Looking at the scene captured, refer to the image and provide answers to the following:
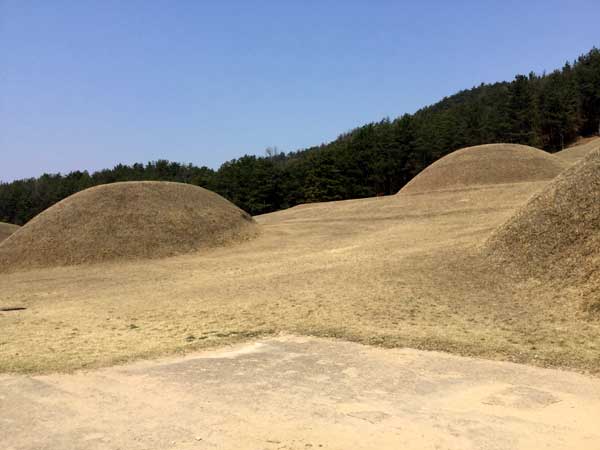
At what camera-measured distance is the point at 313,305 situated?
12.5 metres

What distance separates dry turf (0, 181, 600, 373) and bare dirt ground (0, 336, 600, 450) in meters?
0.96

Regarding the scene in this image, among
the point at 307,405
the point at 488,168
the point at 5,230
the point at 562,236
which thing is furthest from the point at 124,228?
the point at 488,168

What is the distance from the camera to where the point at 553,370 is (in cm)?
770

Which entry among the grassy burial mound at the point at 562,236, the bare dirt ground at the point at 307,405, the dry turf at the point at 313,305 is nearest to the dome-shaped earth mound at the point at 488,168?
the dry turf at the point at 313,305

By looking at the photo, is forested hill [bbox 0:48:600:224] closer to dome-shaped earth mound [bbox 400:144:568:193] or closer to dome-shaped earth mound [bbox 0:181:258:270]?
dome-shaped earth mound [bbox 400:144:568:193]

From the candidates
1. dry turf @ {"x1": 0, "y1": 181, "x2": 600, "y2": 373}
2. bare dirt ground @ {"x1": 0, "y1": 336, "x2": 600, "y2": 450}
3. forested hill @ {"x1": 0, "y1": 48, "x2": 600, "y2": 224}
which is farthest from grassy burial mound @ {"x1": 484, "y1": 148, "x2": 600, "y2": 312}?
forested hill @ {"x1": 0, "y1": 48, "x2": 600, "y2": 224}

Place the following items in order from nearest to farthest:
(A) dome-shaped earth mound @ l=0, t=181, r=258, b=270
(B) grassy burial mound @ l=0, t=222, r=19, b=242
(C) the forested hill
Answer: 1. (A) dome-shaped earth mound @ l=0, t=181, r=258, b=270
2. (B) grassy burial mound @ l=0, t=222, r=19, b=242
3. (C) the forested hill

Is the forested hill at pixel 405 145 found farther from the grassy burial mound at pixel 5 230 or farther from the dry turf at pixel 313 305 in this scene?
the dry turf at pixel 313 305

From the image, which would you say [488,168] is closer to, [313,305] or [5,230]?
[313,305]

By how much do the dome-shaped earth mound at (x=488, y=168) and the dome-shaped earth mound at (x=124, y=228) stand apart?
17093 millimetres

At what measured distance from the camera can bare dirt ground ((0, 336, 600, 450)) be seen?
5.41 m

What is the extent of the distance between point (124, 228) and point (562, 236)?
2201 cm

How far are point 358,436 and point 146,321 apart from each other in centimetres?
830

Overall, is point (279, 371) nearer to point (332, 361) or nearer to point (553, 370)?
point (332, 361)
